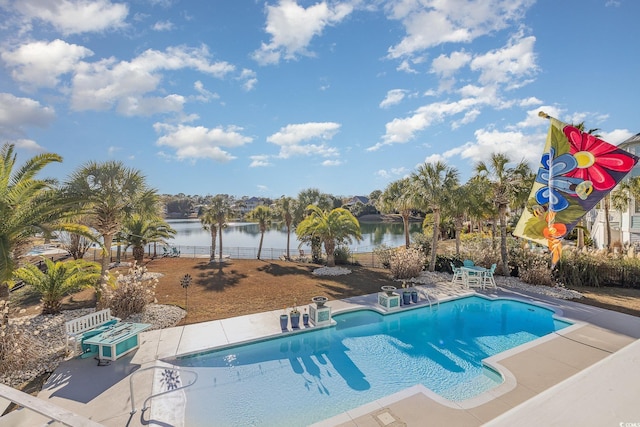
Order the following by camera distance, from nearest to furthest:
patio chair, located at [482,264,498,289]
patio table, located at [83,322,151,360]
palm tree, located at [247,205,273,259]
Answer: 1. patio table, located at [83,322,151,360]
2. patio chair, located at [482,264,498,289]
3. palm tree, located at [247,205,273,259]

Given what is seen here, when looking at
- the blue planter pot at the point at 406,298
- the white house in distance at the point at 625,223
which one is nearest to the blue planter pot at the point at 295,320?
the blue planter pot at the point at 406,298

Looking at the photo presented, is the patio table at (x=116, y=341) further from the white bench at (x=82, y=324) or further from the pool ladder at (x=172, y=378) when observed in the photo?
the pool ladder at (x=172, y=378)

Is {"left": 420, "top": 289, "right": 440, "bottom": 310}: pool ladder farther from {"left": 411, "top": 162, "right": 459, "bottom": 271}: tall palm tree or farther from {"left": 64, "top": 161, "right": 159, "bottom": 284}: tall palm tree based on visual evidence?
{"left": 64, "top": 161, "right": 159, "bottom": 284}: tall palm tree

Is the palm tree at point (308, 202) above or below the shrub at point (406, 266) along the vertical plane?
above

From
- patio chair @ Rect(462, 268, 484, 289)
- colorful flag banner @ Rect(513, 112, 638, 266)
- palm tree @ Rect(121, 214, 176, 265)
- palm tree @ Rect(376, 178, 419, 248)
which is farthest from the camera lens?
palm tree @ Rect(376, 178, 419, 248)

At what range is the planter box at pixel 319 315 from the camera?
32.3 ft

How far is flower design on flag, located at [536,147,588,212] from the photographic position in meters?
7.55

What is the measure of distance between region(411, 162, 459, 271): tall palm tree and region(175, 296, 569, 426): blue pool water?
682 cm

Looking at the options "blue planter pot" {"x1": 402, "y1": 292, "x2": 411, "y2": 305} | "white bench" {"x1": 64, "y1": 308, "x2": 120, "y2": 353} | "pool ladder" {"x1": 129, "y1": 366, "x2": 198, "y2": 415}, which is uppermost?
"white bench" {"x1": 64, "y1": 308, "x2": 120, "y2": 353}

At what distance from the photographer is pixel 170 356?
7.55m

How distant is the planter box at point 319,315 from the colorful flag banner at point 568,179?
20.4ft

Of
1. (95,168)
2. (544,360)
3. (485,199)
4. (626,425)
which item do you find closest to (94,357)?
(95,168)

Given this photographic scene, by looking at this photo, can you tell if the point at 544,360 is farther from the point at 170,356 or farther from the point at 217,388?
the point at 170,356

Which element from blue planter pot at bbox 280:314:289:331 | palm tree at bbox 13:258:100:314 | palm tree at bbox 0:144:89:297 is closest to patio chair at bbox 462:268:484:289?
blue planter pot at bbox 280:314:289:331
